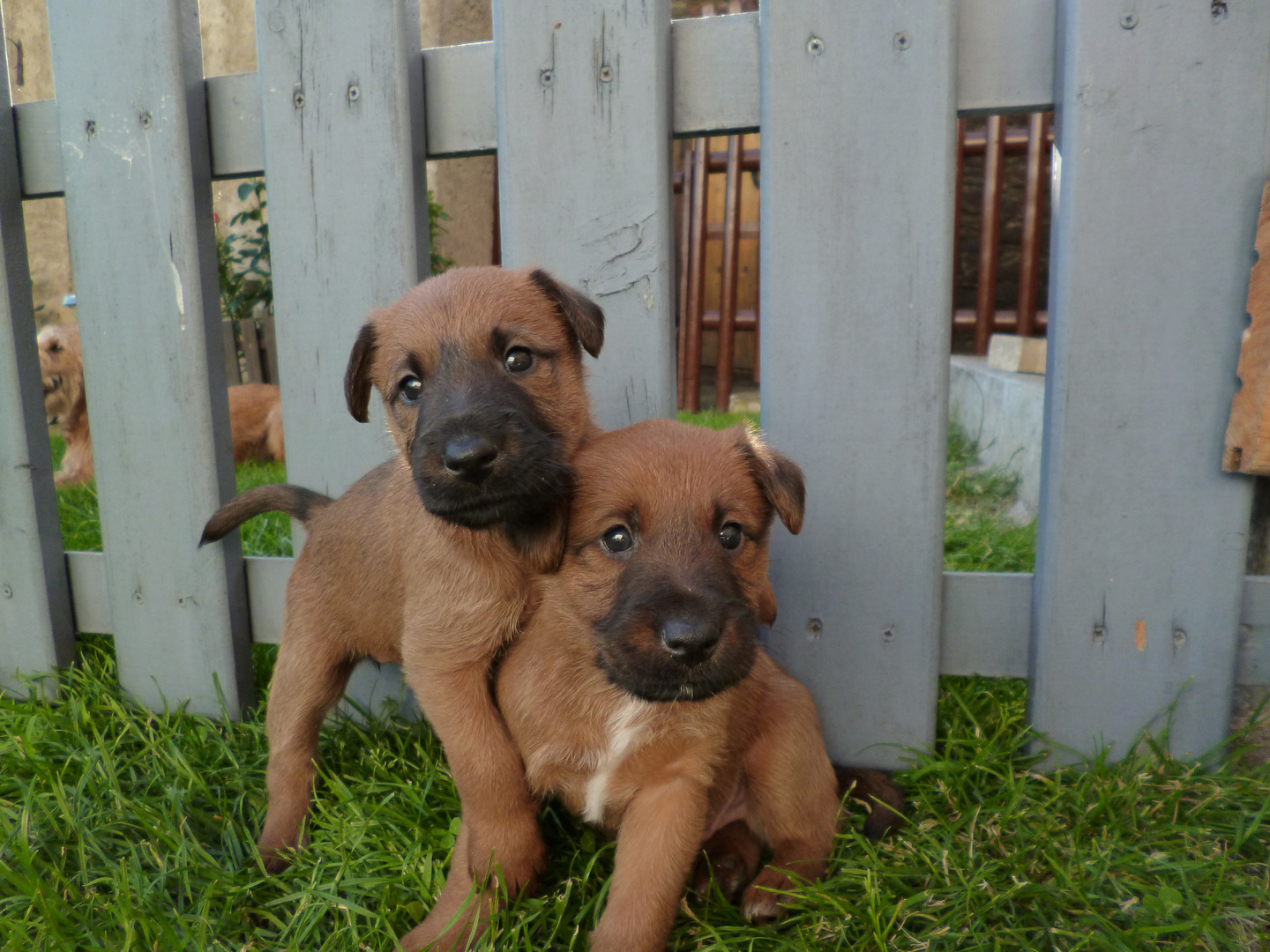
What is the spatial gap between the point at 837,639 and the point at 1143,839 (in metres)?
0.75

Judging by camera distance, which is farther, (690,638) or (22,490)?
(22,490)

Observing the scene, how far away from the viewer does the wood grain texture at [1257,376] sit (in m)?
1.86

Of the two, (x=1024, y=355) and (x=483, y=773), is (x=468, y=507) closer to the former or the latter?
(x=483, y=773)

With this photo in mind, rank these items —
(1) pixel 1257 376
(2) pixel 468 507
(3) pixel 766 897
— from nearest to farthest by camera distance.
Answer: (2) pixel 468 507 < (3) pixel 766 897 < (1) pixel 1257 376

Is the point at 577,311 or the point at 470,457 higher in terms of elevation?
the point at 577,311

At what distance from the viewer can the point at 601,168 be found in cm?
216

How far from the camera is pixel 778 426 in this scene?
2.19 m

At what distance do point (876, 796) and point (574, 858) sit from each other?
70cm

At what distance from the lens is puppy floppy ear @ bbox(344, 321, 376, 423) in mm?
1906

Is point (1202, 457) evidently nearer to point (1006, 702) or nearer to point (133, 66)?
point (1006, 702)

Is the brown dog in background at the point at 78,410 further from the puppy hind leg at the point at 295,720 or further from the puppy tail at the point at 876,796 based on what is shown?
the puppy tail at the point at 876,796

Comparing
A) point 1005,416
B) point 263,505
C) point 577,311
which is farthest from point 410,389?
point 1005,416

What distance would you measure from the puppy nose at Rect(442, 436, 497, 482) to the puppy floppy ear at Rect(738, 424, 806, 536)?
52 cm

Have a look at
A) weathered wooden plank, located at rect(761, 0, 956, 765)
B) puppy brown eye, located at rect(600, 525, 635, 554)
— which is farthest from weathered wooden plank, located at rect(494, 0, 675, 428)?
puppy brown eye, located at rect(600, 525, 635, 554)
